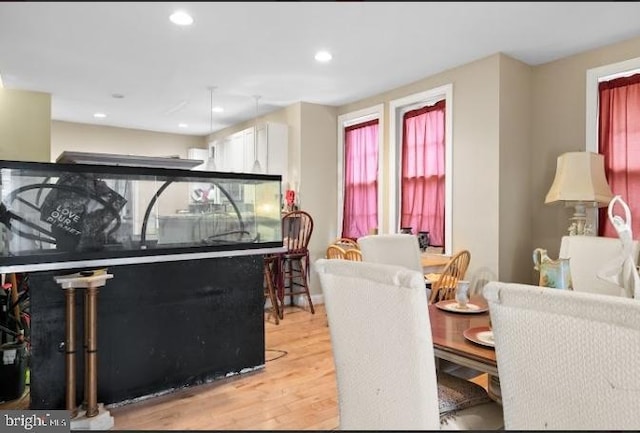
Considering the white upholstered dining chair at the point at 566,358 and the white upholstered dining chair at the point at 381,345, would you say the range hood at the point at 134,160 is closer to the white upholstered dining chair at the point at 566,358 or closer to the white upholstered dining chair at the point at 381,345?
the white upholstered dining chair at the point at 381,345

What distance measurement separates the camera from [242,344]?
2.23 metres

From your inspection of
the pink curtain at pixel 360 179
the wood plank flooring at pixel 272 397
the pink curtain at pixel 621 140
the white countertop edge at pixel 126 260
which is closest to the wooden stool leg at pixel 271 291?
the wood plank flooring at pixel 272 397

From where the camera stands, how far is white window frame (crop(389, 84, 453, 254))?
3.37 meters

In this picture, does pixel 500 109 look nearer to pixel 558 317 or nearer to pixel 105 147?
pixel 558 317

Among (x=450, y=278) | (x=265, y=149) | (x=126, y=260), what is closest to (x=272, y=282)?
(x=265, y=149)

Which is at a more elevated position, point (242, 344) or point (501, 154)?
point (501, 154)

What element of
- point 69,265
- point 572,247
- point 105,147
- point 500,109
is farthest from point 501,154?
point 105,147

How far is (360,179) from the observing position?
4090 millimetres

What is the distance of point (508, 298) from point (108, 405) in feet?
5.94

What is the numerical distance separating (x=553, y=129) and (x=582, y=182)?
2.29 feet

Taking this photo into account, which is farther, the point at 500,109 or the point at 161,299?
the point at 500,109

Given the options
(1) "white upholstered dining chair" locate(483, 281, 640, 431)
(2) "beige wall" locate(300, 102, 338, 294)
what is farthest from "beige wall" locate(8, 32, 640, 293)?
(1) "white upholstered dining chair" locate(483, 281, 640, 431)

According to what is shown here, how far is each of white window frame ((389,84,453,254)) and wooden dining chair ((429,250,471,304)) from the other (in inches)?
12.6

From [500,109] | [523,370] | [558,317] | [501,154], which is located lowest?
[523,370]
